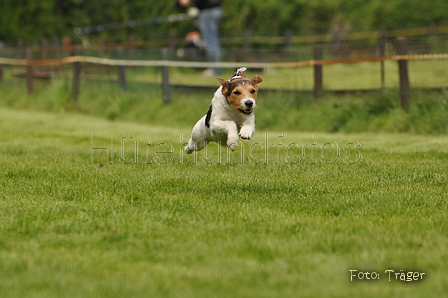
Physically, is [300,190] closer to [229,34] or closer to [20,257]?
[20,257]

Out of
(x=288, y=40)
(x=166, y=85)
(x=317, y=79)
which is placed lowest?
(x=317, y=79)

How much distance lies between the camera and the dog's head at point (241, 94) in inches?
271

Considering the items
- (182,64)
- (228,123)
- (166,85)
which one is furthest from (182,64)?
(228,123)

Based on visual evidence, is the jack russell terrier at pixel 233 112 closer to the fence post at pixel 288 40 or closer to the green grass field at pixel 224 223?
the green grass field at pixel 224 223

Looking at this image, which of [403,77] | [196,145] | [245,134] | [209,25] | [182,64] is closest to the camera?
[245,134]

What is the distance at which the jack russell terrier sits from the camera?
6.96m

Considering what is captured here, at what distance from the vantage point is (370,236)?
210 inches

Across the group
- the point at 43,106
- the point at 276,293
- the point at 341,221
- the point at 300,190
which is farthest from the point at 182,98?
the point at 276,293

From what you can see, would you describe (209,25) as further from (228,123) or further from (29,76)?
(228,123)

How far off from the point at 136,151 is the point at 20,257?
6309 mm

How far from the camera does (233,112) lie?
7.33m

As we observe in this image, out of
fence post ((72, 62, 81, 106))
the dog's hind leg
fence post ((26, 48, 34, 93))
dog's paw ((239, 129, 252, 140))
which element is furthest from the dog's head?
fence post ((26, 48, 34, 93))

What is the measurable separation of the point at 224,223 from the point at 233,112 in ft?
5.82

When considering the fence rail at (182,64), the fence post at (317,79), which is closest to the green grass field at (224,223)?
the fence rail at (182,64)
